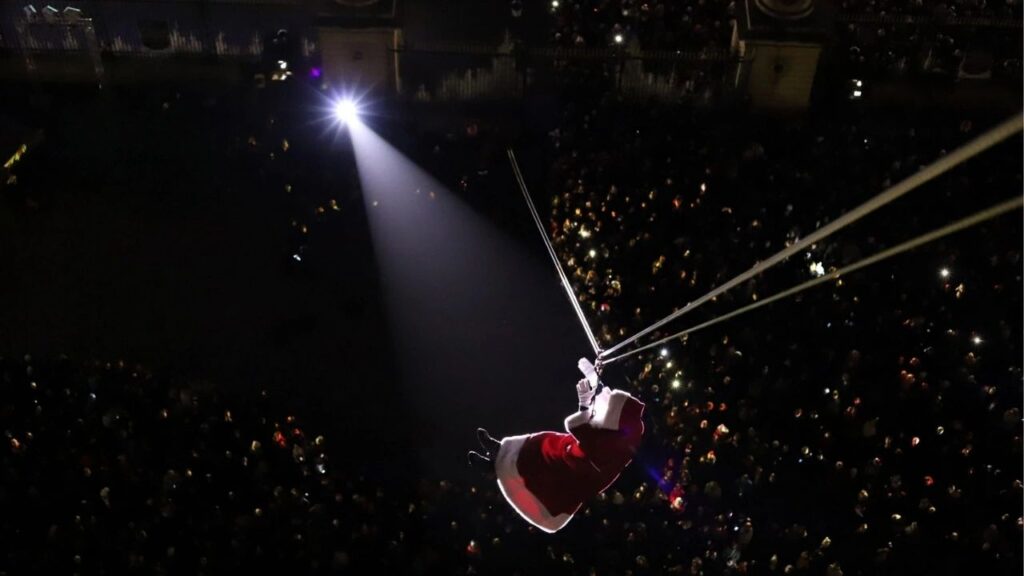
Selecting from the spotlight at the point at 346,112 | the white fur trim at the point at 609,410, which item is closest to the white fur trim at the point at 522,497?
the white fur trim at the point at 609,410

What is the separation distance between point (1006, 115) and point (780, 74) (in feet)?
16.0

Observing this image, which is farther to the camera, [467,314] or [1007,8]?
[1007,8]

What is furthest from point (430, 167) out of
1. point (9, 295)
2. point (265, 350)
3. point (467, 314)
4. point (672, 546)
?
point (672, 546)

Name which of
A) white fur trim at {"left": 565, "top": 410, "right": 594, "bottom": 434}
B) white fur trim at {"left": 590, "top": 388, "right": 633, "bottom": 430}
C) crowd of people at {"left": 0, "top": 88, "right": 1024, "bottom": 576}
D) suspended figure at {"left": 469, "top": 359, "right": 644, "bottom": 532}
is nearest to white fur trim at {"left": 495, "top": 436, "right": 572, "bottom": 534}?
suspended figure at {"left": 469, "top": 359, "right": 644, "bottom": 532}

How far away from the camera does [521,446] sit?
8773 mm

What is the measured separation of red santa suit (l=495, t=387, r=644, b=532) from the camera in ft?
26.7

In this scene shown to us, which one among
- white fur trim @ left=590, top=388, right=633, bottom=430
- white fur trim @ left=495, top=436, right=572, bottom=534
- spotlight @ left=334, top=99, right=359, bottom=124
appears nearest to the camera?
white fur trim @ left=590, top=388, right=633, bottom=430

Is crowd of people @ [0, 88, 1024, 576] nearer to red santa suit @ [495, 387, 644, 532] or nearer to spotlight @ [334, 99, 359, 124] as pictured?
red santa suit @ [495, 387, 644, 532]

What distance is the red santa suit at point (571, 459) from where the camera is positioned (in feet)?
26.7

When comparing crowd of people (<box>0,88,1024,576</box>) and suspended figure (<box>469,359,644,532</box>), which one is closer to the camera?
suspended figure (<box>469,359,644,532</box>)

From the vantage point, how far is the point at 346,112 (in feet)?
58.2

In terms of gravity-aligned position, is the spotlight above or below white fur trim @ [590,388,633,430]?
below

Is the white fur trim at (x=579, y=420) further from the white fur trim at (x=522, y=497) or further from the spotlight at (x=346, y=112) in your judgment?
the spotlight at (x=346, y=112)

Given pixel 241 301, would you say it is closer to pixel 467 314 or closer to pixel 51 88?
pixel 467 314
